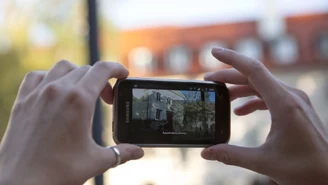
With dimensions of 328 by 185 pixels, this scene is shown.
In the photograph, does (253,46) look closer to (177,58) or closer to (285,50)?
(285,50)

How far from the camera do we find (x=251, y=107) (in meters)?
0.73

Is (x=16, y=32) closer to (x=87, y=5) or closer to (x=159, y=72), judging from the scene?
(x=87, y=5)

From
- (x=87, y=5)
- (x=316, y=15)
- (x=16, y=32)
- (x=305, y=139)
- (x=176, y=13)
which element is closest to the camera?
(x=305, y=139)

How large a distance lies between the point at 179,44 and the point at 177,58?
189 millimetres

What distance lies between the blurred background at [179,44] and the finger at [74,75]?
2.51 ft

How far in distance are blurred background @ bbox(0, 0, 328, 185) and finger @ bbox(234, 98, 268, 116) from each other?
0.62 m

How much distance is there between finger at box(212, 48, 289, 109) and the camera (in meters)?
0.59

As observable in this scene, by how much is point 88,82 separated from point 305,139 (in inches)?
11.9

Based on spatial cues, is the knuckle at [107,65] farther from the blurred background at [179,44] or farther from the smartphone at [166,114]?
the blurred background at [179,44]

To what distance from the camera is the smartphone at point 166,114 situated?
61 centimetres

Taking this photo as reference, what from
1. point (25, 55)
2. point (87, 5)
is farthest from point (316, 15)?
point (87, 5)

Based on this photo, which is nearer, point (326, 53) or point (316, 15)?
point (316, 15)

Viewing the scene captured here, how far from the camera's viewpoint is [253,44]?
5.42 metres

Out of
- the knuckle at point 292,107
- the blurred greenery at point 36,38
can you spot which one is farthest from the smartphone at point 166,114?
the blurred greenery at point 36,38
